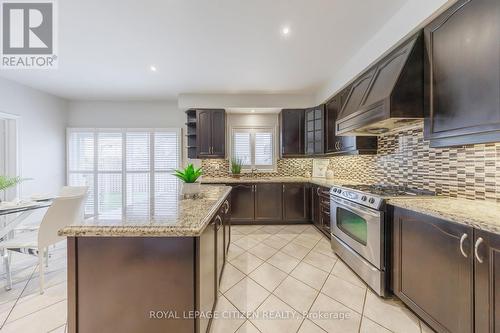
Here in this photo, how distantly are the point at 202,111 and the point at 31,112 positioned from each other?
3.14m

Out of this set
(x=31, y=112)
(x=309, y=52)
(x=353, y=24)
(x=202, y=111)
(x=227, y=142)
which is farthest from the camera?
(x=227, y=142)

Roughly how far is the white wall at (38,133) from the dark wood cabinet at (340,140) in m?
5.45

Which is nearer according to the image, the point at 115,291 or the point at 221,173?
the point at 115,291

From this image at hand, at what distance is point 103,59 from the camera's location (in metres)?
2.81

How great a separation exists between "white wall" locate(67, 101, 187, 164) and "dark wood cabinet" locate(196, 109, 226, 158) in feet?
2.26

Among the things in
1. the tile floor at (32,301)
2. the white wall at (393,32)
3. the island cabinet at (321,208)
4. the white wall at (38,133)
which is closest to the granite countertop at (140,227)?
the tile floor at (32,301)

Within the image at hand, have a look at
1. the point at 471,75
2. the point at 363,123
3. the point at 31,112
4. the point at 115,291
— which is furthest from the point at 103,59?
the point at 471,75

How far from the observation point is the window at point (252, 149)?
454 centimetres

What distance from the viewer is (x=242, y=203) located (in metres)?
3.95

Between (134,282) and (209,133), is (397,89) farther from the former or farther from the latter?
(209,133)

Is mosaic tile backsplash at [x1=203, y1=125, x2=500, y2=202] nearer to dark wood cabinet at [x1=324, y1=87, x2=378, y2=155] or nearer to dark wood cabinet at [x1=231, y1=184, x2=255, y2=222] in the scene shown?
dark wood cabinet at [x1=324, y1=87, x2=378, y2=155]

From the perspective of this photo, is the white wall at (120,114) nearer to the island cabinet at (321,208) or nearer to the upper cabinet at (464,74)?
the island cabinet at (321,208)

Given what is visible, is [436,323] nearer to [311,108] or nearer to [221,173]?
[311,108]

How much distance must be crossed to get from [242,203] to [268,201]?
0.51 m
